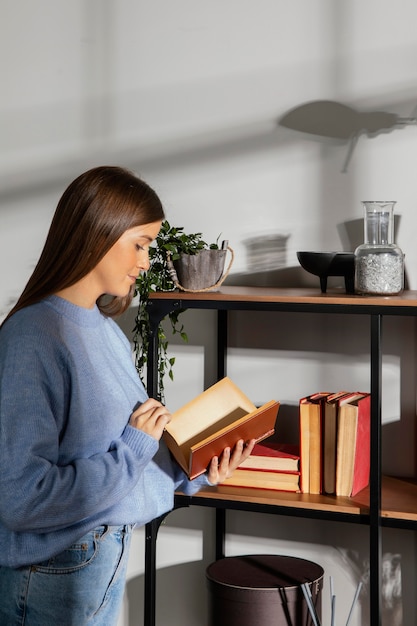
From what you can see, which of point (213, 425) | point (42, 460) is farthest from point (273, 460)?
point (42, 460)

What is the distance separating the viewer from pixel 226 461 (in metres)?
1.75

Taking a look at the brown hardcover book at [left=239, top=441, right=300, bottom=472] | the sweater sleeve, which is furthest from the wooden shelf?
the sweater sleeve

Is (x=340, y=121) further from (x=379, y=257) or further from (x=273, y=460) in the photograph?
(x=273, y=460)

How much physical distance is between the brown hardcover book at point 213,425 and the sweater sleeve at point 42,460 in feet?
0.86

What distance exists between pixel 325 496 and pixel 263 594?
301 mm

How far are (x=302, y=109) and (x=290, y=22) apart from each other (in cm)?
25

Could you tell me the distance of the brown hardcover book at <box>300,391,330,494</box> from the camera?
7.25 feet

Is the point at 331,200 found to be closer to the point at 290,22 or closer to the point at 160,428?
the point at 290,22

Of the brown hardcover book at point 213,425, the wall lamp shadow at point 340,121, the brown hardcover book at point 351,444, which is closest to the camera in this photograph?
the brown hardcover book at point 213,425

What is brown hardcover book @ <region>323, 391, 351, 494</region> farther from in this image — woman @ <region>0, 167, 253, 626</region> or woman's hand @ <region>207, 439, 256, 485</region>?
woman @ <region>0, 167, 253, 626</region>

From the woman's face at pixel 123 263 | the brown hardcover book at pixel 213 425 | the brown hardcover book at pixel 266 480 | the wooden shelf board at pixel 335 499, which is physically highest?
the woman's face at pixel 123 263

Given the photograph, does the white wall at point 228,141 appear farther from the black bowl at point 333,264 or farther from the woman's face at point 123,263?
the woman's face at point 123,263

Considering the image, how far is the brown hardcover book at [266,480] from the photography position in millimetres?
2248

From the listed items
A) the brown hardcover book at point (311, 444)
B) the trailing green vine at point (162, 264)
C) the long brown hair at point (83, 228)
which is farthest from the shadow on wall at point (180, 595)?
the long brown hair at point (83, 228)
